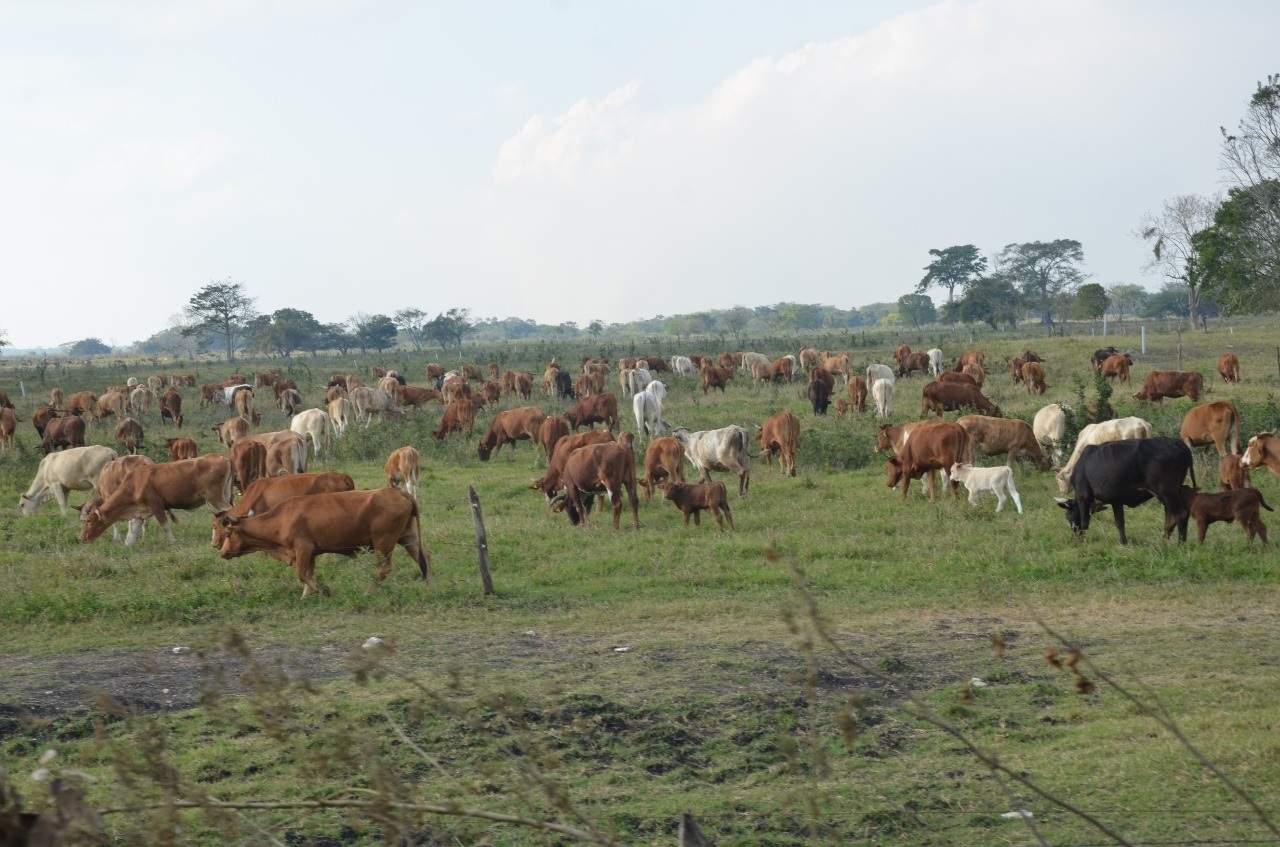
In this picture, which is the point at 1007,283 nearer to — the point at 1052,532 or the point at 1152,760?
the point at 1052,532

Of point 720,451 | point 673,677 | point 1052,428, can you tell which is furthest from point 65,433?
point 673,677

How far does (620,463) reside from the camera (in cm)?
1634

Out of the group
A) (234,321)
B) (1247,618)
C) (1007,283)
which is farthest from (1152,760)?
(234,321)

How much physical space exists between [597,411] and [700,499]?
11.5 meters

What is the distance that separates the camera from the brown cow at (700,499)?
50.9 ft

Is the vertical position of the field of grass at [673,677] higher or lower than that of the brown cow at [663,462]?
lower

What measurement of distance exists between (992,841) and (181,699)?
617 centimetres

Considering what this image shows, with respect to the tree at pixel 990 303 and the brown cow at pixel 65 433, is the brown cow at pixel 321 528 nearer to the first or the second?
the brown cow at pixel 65 433

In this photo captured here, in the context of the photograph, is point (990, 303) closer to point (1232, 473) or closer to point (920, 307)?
point (920, 307)

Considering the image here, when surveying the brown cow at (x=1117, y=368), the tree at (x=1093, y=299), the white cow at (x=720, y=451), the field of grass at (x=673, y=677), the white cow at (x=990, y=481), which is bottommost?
the field of grass at (x=673, y=677)

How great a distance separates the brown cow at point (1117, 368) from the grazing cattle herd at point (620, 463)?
0.06m

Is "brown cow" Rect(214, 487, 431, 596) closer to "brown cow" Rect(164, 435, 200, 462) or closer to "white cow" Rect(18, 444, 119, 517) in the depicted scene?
"white cow" Rect(18, 444, 119, 517)

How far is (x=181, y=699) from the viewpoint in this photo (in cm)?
905

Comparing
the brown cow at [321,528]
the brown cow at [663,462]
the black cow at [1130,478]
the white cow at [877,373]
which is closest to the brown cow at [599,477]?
the brown cow at [663,462]
